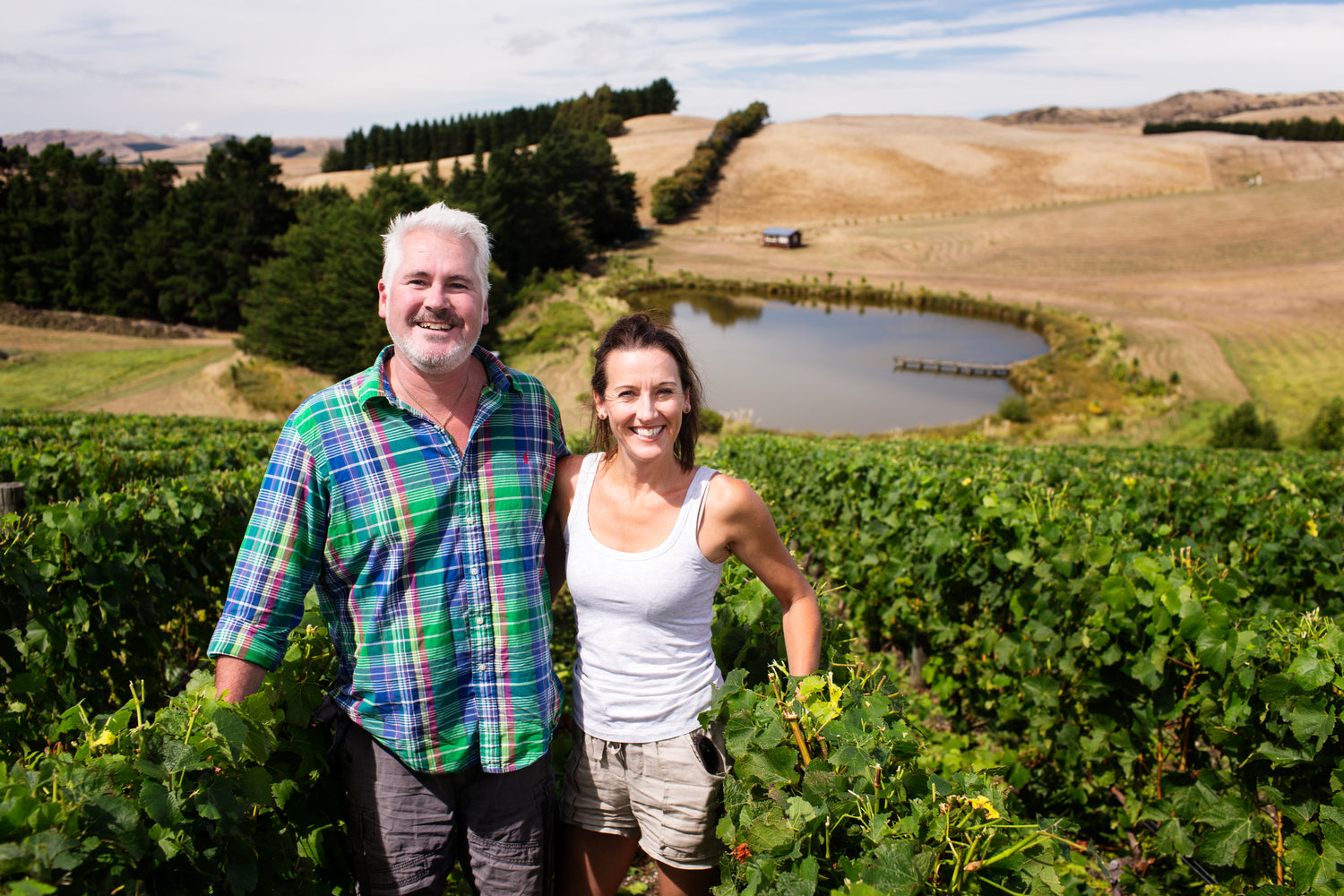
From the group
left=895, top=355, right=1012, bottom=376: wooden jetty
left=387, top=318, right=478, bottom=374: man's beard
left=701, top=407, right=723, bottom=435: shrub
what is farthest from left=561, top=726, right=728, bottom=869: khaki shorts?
left=895, top=355, right=1012, bottom=376: wooden jetty

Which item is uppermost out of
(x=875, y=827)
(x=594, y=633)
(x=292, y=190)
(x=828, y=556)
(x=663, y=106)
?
(x=663, y=106)

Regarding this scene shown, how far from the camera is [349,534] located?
2.22 meters

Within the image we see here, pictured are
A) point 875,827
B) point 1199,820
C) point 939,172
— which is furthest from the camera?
point 939,172

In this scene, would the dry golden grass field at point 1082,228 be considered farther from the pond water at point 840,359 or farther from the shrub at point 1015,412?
the shrub at point 1015,412

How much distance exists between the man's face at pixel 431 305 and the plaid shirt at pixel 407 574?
0.48 feet

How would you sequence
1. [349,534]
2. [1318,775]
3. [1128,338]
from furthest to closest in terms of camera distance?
[1128,338]
[1318,775]
[349,534]

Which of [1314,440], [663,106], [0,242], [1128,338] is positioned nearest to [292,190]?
[0,242]

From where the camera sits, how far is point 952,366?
37250 mm

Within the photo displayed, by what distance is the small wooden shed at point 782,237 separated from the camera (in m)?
65.7

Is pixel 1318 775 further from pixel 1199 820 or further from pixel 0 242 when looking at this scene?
pixel 0 242

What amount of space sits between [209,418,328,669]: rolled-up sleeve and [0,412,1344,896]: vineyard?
0.16 metres

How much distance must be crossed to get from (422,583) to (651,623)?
26.0 inches

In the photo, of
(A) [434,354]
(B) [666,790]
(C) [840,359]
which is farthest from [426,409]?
(C) [840,359]

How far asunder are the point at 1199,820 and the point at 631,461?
290 centimetres
